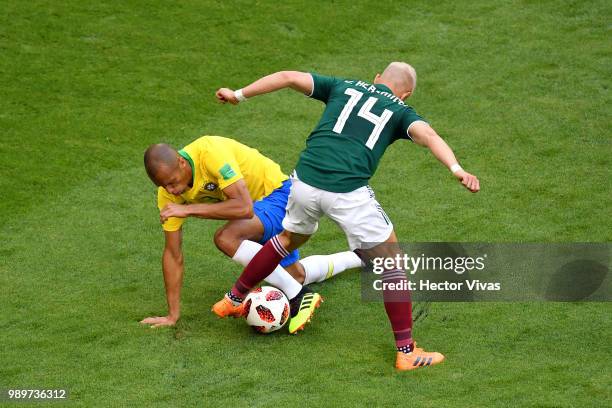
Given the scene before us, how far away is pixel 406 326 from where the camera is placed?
257 inches

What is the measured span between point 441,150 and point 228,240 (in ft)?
5.90

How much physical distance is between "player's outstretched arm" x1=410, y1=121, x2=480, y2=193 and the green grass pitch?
3.94ft

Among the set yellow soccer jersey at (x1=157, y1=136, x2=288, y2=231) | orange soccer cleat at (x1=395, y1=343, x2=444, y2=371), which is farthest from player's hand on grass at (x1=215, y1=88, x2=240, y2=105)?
orange soccer cleat at (x1=395, y1=343, x2=444, y2=371)

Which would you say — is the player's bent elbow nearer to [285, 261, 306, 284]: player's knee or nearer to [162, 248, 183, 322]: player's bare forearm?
[162, 248, 183, 322]: player's bare forearm

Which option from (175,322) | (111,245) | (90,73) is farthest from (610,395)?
(90,73)

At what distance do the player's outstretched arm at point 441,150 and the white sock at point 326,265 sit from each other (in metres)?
1.67

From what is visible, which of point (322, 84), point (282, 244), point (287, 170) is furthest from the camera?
point (287, 170)

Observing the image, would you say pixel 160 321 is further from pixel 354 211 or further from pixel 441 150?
pixel 441 150

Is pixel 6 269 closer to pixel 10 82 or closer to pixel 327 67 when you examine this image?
pixel 10 82

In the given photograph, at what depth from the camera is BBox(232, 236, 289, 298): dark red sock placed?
6.94 meters

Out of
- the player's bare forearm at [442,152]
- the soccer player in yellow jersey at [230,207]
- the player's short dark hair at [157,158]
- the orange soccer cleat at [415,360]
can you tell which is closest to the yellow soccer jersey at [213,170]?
the soccer player in yellow jersey at [230,207]

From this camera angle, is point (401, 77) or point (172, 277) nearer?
point (401, 77)

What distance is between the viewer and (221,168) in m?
6.86

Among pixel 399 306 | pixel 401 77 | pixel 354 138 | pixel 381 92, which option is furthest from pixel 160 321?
pixel 401 77
